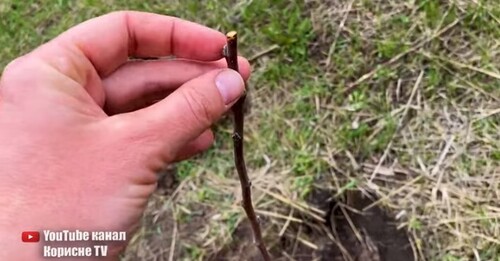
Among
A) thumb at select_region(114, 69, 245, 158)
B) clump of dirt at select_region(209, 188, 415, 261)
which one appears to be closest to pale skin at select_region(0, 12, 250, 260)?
thumb at select_region(114, 69, 245, 158)

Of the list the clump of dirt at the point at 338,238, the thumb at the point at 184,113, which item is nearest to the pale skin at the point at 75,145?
the thumb at the point at 184,113

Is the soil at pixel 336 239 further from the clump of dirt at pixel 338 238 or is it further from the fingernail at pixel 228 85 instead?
the fingernail at pixel 228 85

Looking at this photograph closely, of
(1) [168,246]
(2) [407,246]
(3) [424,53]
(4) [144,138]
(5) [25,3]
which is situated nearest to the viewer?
(4) [144,138]

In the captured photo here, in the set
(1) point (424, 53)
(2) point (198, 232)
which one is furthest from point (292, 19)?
(2) point (198, 232)

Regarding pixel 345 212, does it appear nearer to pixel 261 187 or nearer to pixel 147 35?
pixel 261 187

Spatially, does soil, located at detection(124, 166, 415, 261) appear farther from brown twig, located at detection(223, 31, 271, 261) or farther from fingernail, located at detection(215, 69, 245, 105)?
fingernail, located at detection(215, 69, 245, 105)

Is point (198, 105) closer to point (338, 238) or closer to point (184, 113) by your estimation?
point (184, 113)

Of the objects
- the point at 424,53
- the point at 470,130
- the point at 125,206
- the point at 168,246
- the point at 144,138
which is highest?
the point at 144,138
